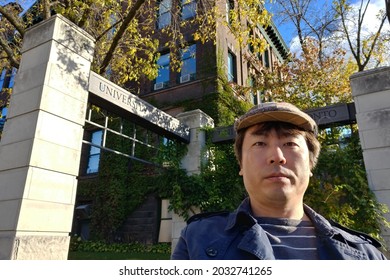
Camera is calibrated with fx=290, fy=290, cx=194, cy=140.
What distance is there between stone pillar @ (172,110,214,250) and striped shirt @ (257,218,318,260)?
21.0 feet

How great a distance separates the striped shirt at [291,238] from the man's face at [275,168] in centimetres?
11

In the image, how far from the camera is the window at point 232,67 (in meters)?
16.5

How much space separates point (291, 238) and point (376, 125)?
221 inches

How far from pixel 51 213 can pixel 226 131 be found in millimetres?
5258

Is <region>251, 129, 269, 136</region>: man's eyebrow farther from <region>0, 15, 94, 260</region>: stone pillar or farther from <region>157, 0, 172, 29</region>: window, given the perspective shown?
<region>157, 0, 172, 29</region>: window

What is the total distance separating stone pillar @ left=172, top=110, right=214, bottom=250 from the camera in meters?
8.02

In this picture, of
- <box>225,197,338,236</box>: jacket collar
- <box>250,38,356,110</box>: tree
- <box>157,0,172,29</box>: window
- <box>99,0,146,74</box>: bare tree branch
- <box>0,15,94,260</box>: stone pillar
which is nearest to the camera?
<box>225,197,338,236</box>: jacket collar

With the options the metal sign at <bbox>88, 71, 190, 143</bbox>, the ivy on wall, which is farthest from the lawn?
the metal sign at <bbox>88, 71, 190, 143</bbox>

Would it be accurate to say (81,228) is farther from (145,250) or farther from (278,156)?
(278,156)

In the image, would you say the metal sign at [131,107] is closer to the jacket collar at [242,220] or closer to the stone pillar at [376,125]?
the stone pillar at [376,125]

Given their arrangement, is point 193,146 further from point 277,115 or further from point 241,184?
point 277,115

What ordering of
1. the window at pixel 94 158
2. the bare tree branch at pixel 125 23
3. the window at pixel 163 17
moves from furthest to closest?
the window at pixel 94 158 < the window at pixel 163 17 < the bare tree branch at pixel 125 23

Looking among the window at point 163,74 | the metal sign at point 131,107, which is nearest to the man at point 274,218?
the metal sign at point 131,107

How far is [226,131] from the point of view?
8.60 meters
